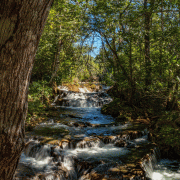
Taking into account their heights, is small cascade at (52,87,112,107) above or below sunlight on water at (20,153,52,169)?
above

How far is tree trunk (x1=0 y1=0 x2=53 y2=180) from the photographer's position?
3.85 feet

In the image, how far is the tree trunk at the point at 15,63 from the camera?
1.17 meters

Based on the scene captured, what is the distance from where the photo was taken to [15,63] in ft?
3.97

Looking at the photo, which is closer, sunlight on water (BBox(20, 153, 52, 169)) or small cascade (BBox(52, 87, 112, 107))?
sunlight on water (BBox(20, 153, 52, 169))

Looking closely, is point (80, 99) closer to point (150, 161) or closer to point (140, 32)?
point (140, 32)

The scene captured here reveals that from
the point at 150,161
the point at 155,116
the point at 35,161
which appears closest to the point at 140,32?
the point at 155,116

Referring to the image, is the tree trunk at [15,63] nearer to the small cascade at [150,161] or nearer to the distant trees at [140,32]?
the small cascade at [150,161]

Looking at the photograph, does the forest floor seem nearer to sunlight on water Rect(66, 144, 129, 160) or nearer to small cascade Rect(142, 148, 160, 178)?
small cascade Rect(142, 148, 160, 178)

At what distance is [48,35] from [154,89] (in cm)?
709

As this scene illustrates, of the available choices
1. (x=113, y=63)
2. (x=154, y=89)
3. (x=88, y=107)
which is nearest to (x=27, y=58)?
(x=154, y=89)

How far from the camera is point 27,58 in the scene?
127 cm

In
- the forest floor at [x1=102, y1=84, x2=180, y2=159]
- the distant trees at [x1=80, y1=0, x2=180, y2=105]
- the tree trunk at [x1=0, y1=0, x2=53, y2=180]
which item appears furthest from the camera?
the distant trees at [x1=80, y1=0, x2=180, y2=105]

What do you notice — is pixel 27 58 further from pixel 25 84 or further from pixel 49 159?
pixel 49 159

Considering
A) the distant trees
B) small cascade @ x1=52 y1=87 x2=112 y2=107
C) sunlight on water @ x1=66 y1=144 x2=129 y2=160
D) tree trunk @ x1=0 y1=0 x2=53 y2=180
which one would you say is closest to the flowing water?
sunlight on water @ x1=66 y1=144 x2=129 y2=160
